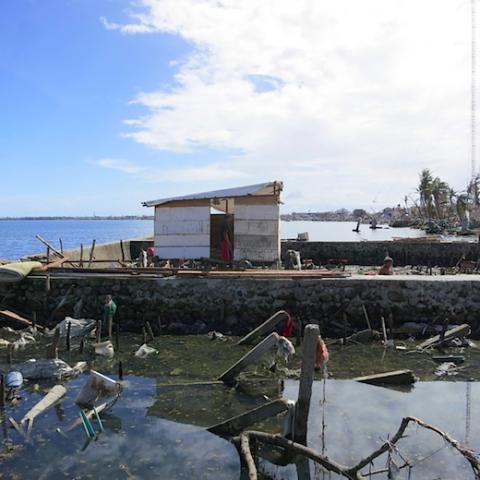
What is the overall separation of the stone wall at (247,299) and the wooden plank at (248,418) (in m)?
7.57

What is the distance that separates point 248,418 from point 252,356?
2380mm

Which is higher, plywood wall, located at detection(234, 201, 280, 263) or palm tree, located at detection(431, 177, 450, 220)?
palm tree, located at detection(431, 177, 450, 220)

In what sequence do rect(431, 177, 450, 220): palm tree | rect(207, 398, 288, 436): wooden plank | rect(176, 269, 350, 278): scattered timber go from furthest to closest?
1. rect(431, 177, 450, 220): palm tree
2. rect(176, 269, 350, 278): scattered timber
3. rect(207, 398, 288, 436): wooden plank

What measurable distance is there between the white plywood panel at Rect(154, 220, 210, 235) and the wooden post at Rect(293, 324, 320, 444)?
14.5 metres

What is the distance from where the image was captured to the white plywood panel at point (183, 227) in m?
22.3

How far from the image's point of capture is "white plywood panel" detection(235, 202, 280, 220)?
72.7 ft

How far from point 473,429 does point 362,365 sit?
150 inches

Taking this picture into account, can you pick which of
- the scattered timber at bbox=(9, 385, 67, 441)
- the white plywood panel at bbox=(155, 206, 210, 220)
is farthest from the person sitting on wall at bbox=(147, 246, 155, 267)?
the scattered timber at bbox=(9, 385, 67, 441)

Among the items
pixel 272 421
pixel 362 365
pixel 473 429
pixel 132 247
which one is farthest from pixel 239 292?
pixel 132 247

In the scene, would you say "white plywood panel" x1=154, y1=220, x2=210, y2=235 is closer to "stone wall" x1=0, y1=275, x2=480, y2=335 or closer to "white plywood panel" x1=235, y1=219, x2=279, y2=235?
"white plywood panel" x1=235, y1=219, x2=279, y2=235

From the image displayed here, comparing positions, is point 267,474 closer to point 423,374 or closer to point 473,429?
point 473,429

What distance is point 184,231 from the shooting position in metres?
22.5

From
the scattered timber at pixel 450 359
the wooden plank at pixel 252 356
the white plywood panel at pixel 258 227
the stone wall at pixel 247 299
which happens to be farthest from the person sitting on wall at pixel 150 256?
the scattered timber at pixel 450 359

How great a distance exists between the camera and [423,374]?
12406mm
